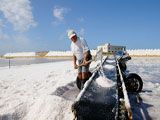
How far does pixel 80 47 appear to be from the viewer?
8.38m

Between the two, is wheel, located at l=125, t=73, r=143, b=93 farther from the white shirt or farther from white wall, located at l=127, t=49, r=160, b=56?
white wall, located at l=127, t=49, r=160, b=56

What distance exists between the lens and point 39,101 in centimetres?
687

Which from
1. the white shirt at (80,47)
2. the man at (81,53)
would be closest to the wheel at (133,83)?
the man at (81,53)

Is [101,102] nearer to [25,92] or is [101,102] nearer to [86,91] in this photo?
[86,91]

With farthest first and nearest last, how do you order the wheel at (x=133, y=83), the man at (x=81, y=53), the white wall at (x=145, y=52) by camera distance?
the white wall at (x=145, y=52)
the wheel at (x=133, y=83)
the man at (x=81, y=53)

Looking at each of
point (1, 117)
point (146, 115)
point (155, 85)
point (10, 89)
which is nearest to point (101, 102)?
point (146, 115)

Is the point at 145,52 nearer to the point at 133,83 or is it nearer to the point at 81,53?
the point at 133,83

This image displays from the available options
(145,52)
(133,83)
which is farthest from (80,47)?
(145,52)

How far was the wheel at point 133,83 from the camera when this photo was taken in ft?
32.9

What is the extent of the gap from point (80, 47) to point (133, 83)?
8.98 feet

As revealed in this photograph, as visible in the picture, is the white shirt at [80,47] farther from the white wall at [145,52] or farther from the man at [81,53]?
the white wall at [145,52]

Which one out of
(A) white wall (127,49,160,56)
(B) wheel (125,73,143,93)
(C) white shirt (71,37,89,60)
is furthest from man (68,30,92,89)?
(A) white wall (127,49,160,56)

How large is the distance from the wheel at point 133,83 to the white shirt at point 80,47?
7.67ft

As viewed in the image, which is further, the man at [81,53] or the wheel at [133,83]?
the wheel at [133,83]
